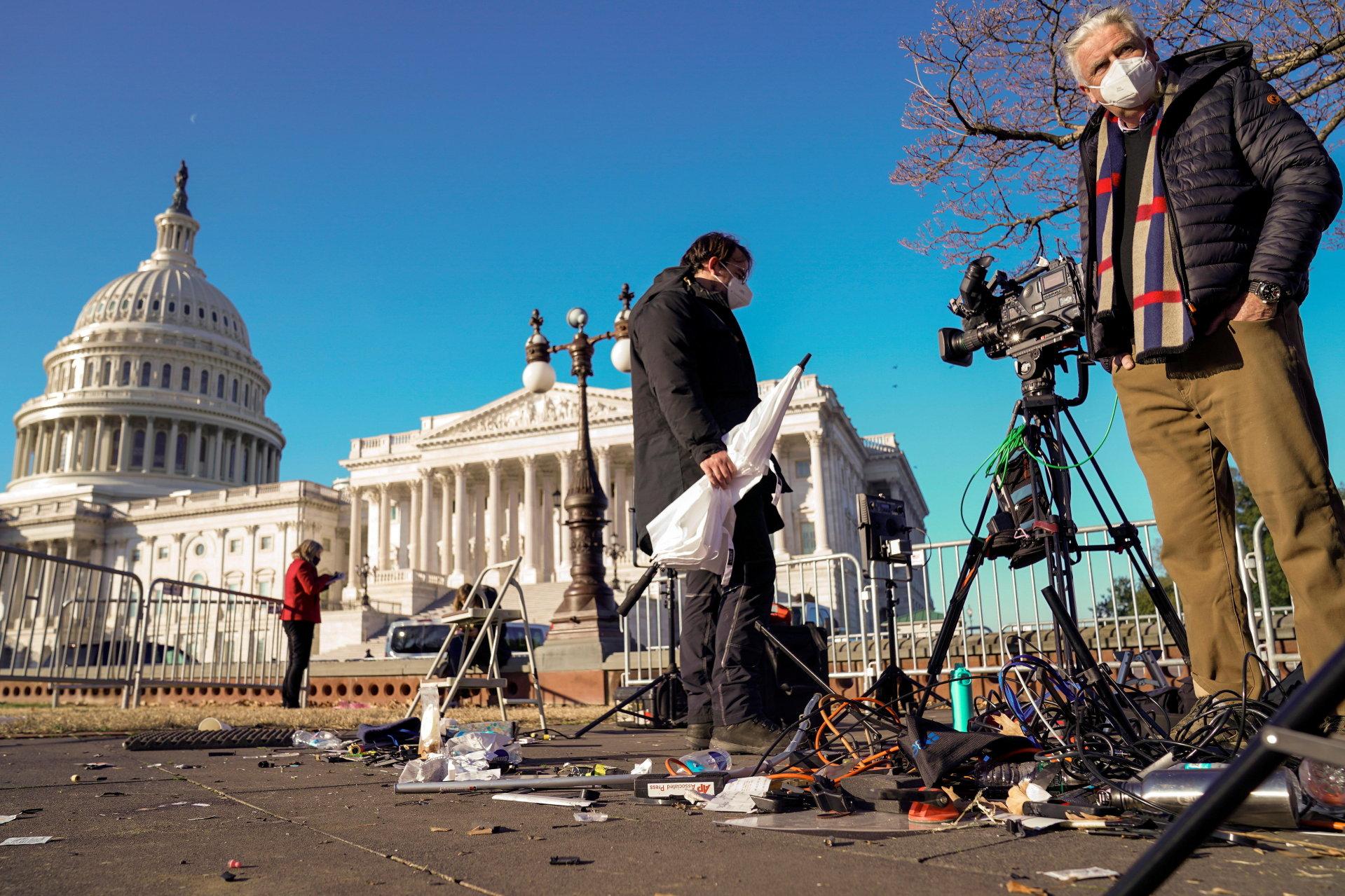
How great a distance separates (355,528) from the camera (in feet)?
238

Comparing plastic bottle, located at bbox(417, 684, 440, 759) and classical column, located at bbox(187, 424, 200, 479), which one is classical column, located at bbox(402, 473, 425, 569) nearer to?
classical column, located at bbox(187, 424, 200, 479)

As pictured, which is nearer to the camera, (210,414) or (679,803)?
(679,803)

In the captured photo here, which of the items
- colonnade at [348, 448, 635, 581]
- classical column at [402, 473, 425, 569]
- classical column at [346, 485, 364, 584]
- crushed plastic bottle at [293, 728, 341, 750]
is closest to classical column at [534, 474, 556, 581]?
colonnade at [348, 448, 635, 581]

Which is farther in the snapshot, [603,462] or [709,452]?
[603,462]

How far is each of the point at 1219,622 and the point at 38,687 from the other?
877 inches

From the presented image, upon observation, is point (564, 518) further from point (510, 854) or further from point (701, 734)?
point (510, 854)

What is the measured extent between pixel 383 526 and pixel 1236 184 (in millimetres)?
73173

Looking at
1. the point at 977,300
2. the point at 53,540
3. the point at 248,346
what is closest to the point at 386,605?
the point at 53,540

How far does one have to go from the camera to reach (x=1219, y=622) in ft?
12.0

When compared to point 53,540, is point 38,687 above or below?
below

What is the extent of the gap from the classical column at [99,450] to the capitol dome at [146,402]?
9 centimetres

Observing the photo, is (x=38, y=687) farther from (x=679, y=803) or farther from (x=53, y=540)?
(x=53, y=540)

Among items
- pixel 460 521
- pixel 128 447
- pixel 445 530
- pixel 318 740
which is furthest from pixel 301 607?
pixel 128 447

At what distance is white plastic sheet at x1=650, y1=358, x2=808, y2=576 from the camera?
423cm
